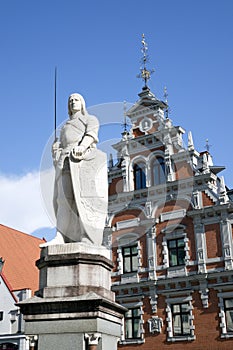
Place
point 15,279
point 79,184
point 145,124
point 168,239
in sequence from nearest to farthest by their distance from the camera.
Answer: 1. point 79,184
2. point 168,239
3. point 145,124
4. point 15,279

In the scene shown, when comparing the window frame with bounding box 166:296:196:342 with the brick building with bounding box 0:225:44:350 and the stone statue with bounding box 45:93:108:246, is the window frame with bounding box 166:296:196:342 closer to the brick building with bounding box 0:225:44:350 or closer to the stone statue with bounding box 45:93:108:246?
the brick building with bounding box 0:225:44:350

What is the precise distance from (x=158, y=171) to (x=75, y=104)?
1540 cm

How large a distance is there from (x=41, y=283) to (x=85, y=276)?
23.6 inches

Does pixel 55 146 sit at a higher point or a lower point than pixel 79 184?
higher

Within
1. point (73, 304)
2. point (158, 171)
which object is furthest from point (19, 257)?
point (73, 304)

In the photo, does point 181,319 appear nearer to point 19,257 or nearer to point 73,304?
point 19,257

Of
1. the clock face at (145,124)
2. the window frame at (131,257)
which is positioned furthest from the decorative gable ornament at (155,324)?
the clock face at (145,124)

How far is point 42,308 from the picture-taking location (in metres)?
5.29

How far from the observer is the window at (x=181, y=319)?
62.1 feet

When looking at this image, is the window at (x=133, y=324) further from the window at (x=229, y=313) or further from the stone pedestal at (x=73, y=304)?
Answer: the stone pedestal at (x=73, y=304)

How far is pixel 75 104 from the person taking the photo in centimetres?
657

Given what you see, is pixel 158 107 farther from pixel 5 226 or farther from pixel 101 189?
pixel 101 189

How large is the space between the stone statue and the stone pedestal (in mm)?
291

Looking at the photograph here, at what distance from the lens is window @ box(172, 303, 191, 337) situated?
18938 millimetres
